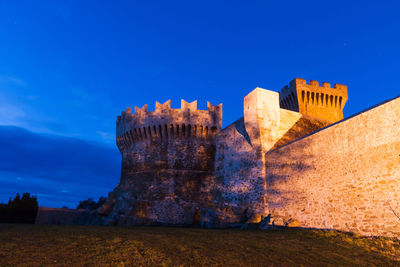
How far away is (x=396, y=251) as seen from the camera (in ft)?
23.5

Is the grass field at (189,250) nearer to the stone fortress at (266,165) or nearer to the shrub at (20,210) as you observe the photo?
the stone fortress at (266,165)

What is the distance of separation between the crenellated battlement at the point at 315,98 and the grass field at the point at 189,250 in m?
17.9

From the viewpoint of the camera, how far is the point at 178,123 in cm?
2077

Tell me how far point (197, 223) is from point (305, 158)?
30.6 feet

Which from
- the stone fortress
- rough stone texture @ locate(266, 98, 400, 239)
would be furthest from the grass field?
the stone fortress

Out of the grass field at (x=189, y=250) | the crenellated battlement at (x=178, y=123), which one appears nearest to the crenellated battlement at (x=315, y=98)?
the crenellated battlement at (x=178, y=123)

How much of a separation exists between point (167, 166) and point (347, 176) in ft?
42.4

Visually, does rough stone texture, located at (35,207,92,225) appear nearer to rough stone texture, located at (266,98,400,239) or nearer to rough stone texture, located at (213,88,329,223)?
rough stone texture, located at (213,88,329,223)

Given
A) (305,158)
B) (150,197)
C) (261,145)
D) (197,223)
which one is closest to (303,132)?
(261,145)

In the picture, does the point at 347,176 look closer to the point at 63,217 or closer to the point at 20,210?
the point at 20,210

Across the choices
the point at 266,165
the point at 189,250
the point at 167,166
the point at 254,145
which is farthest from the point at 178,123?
the point at 189,250

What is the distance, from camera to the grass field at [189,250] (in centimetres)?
612

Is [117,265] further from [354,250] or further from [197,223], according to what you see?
[197,223]

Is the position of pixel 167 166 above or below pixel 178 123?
below
